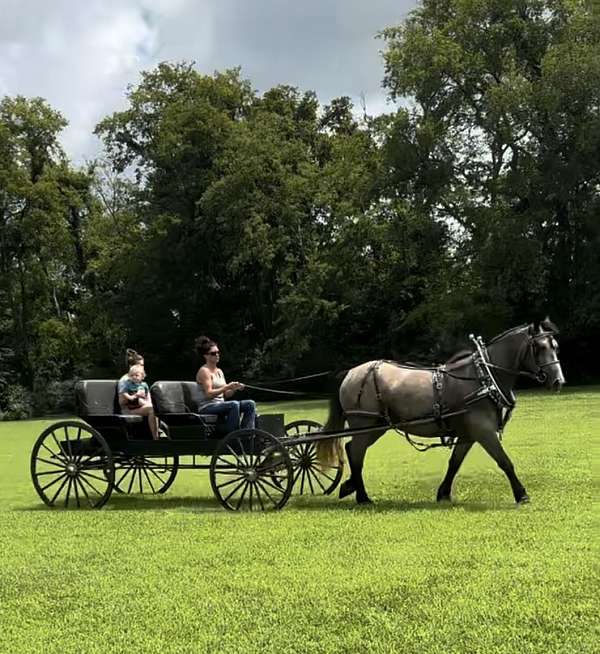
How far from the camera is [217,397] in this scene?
9.51m

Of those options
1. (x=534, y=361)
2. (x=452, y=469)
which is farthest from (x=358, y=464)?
(x=534, y=361)

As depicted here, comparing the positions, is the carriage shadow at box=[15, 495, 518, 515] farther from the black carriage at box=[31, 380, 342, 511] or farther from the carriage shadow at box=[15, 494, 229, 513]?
the black carriage at box=[31, 380, 342, 511]

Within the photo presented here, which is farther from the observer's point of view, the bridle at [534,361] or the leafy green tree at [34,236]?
the leafy green tree at [34,236]

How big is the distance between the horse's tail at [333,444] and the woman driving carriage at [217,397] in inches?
34.7

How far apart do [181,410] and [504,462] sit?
3.96 m

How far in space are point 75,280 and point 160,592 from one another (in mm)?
44975

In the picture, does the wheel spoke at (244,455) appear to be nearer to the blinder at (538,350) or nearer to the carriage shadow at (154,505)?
the carriage shadow at (154,505)

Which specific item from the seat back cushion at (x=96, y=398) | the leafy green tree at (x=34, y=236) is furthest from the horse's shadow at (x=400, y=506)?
the leafy green tree at (x=34, y=236)

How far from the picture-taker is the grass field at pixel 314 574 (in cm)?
439

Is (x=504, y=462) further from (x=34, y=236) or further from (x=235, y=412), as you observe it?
(x=34, y=236)

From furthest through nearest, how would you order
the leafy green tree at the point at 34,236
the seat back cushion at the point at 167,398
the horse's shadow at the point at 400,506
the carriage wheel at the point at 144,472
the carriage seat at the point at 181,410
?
1. the leafy green tree at the point at 34,236
2. the carriage wheel at the point at 144,472
3. the seat back cushion at the point at 167,398
4. the carriage seat at the point at 181,410
5. the horse's shadow at the point at 400,506

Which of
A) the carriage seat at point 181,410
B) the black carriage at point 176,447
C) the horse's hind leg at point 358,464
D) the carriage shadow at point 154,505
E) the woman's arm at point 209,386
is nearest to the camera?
the black carriage at point 176,447

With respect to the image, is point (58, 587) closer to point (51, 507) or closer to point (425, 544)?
point (425, 544)

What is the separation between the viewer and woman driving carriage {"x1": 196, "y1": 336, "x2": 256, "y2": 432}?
9.25 m
